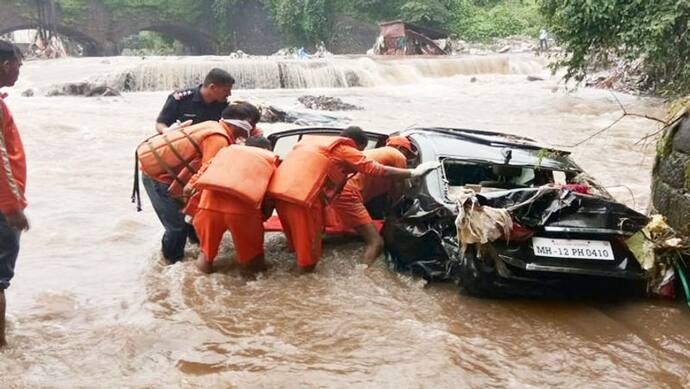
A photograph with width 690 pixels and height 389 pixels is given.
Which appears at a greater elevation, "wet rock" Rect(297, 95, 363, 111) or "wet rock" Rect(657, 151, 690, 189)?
"wet rock" Rect(657, 151, 690, 189)

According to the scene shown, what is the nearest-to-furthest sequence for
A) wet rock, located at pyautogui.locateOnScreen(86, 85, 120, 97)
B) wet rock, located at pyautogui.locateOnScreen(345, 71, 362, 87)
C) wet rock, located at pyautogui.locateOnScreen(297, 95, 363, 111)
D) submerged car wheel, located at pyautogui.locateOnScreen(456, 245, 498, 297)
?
submerged car wheel, located at pyautogui.locateOnScreen(456, 245, 498, 297) < wet rock, located at pyautogui.locateOnScreen(297, 95, 363, 111) < wet rock, located at pyautogui.locateOnScreen(86, 85, 120, 97) < wet rock, located at pyautogui.locateOnScreen(345, 71, 362, 87)

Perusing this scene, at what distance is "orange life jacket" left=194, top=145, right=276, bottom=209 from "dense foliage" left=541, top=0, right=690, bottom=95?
10737 mm

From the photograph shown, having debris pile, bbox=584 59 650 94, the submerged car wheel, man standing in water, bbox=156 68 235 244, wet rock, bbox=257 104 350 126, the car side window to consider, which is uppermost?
man standing in water, bbox=156 68 235 244

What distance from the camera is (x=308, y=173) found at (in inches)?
190

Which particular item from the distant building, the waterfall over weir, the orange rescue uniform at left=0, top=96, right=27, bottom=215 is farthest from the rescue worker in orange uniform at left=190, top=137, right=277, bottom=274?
the distant building

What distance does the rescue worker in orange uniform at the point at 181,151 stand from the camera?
198 inches

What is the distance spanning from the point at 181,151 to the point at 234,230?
2.48 feet

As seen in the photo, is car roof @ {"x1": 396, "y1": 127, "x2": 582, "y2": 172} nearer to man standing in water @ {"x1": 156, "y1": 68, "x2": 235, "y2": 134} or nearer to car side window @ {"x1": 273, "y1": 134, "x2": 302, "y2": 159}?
car side window @ {"x1": 273, "y1": 134, "x2": 302, "y2": 159}

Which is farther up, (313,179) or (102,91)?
(313,179)

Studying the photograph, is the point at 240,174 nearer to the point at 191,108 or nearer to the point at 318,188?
the point at 318,188

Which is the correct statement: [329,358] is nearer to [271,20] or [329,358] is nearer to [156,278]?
[156,278]

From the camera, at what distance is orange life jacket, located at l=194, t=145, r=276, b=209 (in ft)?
15.0

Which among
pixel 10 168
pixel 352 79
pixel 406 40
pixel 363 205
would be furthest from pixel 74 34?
pixel 10 168

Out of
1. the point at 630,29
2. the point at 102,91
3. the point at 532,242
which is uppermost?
the point at 630,29
